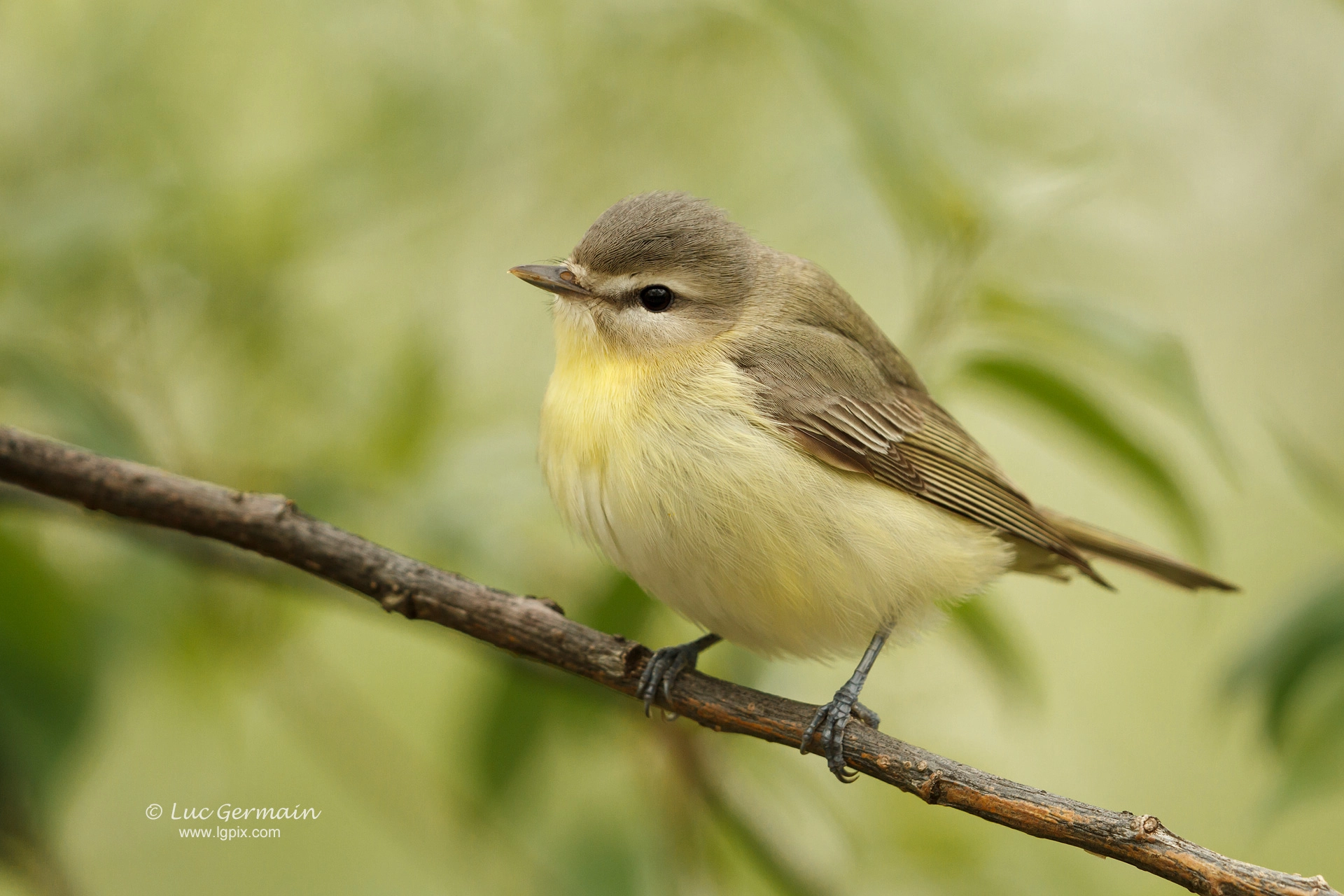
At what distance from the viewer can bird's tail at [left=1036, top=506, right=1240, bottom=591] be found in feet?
11.8

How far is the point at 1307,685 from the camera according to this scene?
2.58m

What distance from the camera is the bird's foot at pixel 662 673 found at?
2.71 m

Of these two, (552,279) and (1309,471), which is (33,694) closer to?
(552,279)

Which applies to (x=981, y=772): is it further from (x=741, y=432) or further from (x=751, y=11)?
(x=751, y=11)

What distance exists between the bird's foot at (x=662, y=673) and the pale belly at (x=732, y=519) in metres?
0.14

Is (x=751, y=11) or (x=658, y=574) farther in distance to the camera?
(x=751, y=11)

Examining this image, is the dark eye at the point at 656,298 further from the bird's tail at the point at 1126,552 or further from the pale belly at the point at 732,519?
the bird's tail at the point at 1126,552

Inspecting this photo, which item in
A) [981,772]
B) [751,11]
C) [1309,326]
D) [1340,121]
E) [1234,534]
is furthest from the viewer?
[1234,534]

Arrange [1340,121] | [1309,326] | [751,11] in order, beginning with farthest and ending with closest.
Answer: [1309,326]
[1340,121]
[751,11]

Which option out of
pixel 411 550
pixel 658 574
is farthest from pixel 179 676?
pixel 658 574

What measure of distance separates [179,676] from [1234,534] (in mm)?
6167

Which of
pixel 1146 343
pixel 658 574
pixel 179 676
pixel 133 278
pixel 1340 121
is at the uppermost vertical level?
pixel 1340 121

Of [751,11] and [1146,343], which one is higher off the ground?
[751,11]

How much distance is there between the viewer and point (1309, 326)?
6344 mm
